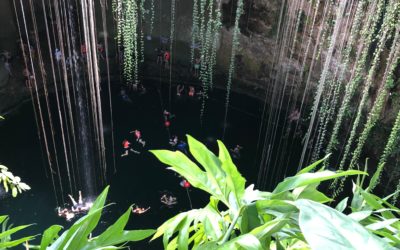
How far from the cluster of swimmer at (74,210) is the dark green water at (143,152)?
11 centimetres

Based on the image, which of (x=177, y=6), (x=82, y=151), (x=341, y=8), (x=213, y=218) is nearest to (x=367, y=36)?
(x=341, y=8)

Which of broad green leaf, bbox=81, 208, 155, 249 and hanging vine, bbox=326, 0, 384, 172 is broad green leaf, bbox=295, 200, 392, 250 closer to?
broad green leaf, bbox=81, 208, 155, 249

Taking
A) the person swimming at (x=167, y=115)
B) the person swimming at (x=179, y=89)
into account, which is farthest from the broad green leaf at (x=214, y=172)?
the person swimming at (x=179, y=89)

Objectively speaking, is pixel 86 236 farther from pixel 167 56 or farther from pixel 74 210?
pixel 167 56

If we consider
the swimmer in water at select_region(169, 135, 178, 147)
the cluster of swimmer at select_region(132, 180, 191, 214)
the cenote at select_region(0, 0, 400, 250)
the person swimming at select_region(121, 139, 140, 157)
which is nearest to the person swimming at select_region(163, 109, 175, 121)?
the cenote at select_region(0, 0, 400, 250)

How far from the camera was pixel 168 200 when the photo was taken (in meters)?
6.55

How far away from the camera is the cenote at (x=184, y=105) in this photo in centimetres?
629

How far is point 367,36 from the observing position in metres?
6.70

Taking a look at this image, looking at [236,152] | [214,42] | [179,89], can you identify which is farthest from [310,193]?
[179,89]

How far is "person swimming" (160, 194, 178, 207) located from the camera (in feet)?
21.3

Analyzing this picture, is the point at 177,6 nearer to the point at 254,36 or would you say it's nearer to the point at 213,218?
the point at 254,36

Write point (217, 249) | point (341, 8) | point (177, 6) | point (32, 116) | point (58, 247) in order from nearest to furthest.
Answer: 1. point (217, 249)
2. point (58, 247)
3. point (341, 8)
4. point (32, 116)
5. point (177, 6)

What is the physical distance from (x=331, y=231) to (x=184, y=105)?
8533 mm

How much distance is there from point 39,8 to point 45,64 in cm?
120
